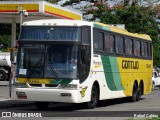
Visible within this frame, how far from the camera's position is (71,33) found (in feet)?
64.5

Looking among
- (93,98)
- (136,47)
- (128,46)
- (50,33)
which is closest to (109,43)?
(128,46)

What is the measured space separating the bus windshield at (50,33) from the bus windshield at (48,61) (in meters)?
0.34

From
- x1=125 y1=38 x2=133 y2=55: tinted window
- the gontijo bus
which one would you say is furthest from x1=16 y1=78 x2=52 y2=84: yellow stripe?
x1=125 y1=38 x2=133 y2=55: tinted window

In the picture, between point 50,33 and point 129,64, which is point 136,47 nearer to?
Answer: point 129,64

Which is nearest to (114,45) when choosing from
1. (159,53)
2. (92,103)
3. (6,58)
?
(92,103)

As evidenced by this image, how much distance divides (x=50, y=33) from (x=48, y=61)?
3.88 feet

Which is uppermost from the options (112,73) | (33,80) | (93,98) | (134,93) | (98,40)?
(98,40)

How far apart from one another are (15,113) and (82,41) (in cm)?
368

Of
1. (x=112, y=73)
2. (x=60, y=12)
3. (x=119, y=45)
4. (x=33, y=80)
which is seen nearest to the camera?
(x=33, y=80)

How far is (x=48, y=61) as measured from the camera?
1930 centimetres

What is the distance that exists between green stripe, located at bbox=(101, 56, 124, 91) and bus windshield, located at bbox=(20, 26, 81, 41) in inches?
91.3

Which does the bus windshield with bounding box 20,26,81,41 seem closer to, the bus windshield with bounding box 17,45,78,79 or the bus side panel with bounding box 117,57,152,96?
the bus windshield with bounding box 17,45,78,79

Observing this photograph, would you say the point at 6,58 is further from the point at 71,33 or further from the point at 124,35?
the point at 71,33

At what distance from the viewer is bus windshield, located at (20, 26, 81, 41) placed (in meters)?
19.6
